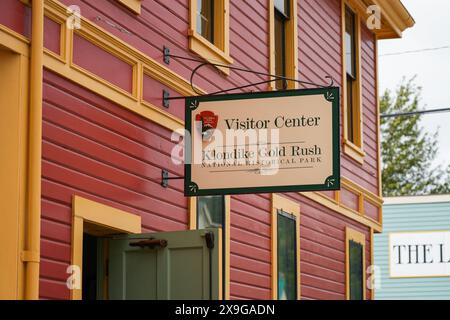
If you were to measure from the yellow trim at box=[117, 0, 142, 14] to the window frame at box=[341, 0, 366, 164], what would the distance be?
7.05 meters

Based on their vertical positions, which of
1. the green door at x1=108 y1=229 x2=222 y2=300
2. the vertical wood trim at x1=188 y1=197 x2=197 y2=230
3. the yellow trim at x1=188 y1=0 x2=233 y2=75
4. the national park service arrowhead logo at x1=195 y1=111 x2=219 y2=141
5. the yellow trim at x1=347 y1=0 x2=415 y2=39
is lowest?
the green door at x1=108 y1=229 x2=222 y2=300

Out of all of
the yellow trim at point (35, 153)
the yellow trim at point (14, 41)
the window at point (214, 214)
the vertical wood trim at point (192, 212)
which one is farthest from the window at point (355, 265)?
the yellow trim at point (14, 41)

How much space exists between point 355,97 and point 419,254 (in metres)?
13.9

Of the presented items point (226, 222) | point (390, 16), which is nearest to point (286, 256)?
point (226, 222)

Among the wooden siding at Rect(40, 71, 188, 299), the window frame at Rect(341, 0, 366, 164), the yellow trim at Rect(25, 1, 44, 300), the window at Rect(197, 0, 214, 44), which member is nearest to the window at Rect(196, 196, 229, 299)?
the wooden siding at Rect(40, 71, 188, 299)

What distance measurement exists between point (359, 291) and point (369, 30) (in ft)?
15.2

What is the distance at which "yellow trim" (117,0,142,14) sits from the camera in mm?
10891

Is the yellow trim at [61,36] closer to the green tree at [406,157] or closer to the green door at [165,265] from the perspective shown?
the green door at [165,265]

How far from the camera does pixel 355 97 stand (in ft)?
62.3

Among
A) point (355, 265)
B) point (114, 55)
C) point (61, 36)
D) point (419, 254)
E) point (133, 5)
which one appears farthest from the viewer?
point (419, 254)

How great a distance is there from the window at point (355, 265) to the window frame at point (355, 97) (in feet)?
4.07

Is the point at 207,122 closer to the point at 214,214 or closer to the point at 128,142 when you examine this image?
the point at 128,142

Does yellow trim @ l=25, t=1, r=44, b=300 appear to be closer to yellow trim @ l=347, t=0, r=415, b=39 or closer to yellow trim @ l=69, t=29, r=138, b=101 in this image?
yellow trim @ l=69, t=29, r=138, b=101
